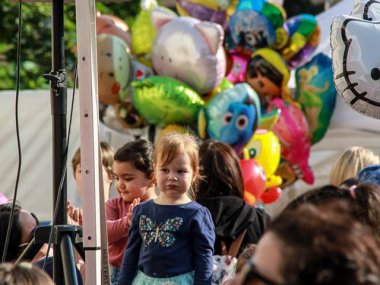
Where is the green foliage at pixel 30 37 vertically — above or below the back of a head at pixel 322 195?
below

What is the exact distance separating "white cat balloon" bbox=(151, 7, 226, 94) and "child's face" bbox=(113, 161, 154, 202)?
265 cm

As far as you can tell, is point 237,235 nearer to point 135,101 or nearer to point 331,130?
point 135,101

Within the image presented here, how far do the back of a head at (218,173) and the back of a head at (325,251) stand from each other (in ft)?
A: 8.25

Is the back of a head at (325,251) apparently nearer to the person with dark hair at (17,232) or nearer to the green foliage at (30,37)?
the person with dark hair at (17,232)

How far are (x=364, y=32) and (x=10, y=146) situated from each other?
5005 mm

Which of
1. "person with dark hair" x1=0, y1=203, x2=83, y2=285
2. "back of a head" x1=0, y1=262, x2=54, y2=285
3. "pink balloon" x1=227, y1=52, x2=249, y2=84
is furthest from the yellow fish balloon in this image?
"back of a head" x1=0, y1=262, x2=54, y2=285

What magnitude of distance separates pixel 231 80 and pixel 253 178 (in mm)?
1321

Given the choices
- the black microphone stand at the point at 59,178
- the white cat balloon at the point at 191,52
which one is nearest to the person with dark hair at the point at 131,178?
the black microphone stand at the point at 59,178

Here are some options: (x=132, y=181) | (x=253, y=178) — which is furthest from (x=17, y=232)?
(x=253, y=178)

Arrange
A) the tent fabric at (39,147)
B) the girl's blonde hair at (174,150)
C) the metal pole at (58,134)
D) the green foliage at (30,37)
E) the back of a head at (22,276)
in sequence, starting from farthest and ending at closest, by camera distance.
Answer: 1. the green foliage at (30,37)
2. the tent fabric at (39,147)
3. the girl's blonde hair at (174,150)
4. the metal pole at (58,134)
5. the back of a head at (22,276)

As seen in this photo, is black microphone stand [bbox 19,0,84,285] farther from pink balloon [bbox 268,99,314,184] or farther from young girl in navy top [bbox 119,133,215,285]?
pink balloon [bbox 268,99,314,184]

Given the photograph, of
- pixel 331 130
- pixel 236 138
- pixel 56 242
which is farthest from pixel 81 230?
pixel 331 130

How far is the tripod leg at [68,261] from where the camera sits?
2926mm

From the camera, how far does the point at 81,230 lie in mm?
3080
